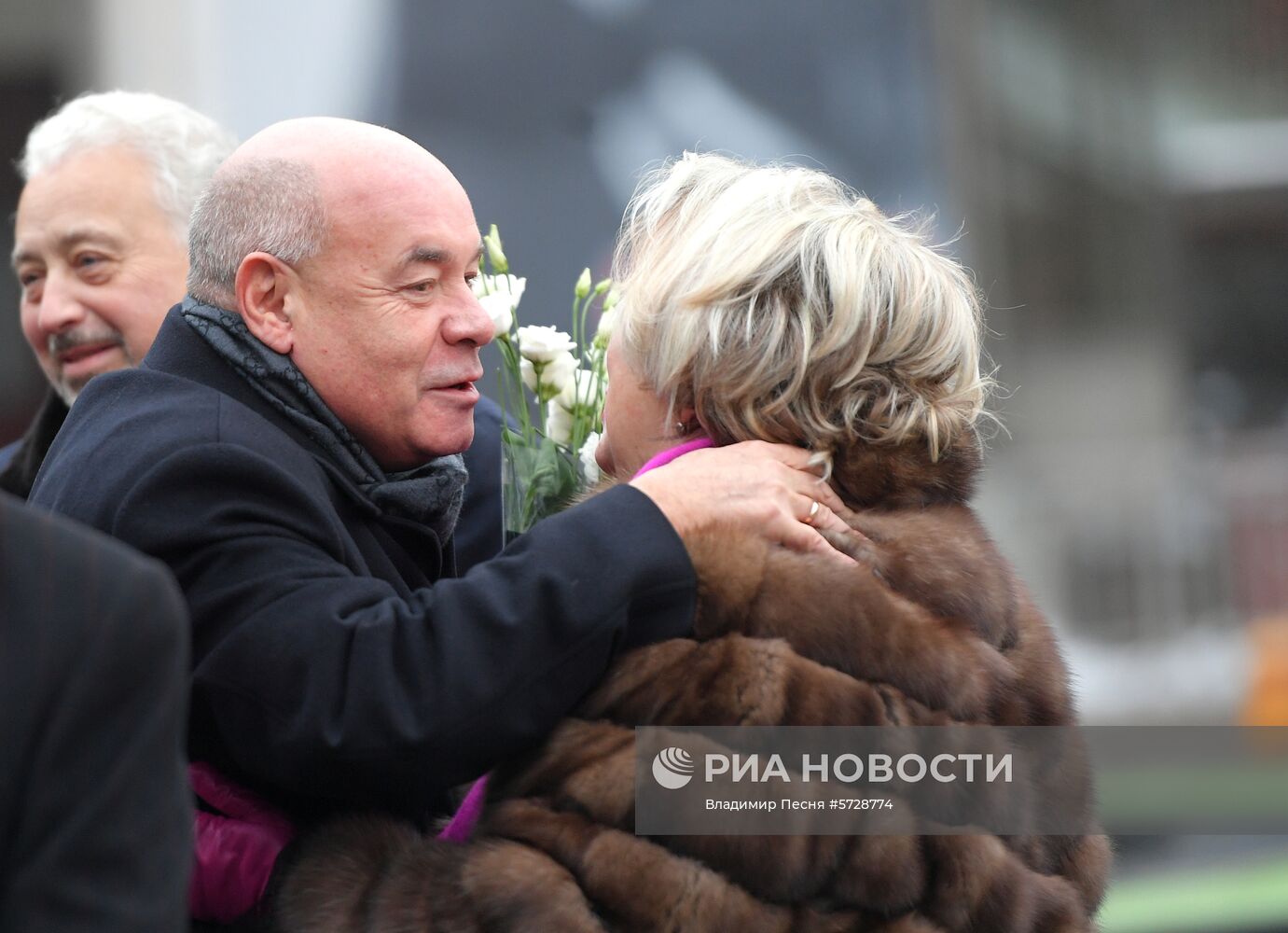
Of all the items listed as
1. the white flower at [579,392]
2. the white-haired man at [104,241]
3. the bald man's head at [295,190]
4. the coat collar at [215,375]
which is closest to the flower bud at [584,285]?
the white flower at [579,392]

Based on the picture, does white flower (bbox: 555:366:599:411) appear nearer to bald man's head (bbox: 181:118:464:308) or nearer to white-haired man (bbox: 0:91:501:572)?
bald man's head (bbox: 181:118:464:308)

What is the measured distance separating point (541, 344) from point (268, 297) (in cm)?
43

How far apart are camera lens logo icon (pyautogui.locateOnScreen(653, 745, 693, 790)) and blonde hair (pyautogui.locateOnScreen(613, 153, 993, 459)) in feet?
1.51

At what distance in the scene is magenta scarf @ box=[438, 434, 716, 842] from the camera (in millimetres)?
2076

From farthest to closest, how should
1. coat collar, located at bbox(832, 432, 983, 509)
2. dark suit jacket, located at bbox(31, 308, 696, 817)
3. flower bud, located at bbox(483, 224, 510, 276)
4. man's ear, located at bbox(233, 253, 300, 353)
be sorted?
1. flower bud, located at bbox(483, 224, 510, 276)
2. man's ear, located at bbox(233, 253, 300, 353)
3. coat collar, located at bbox(832, 432, 983, 509)
4. dark suit jacket, located at bbox(31, 308, 696, 817)

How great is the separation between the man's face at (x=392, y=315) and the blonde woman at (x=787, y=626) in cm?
25

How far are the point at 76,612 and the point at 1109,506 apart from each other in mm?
11666

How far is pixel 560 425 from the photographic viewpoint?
8.62 feet

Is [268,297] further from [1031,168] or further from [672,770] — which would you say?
[1031,168]

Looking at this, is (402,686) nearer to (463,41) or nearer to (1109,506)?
(463,41)

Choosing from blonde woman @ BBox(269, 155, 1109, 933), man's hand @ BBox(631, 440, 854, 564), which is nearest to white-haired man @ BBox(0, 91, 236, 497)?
blonde woman @ BBox(269, 155, 1109, 933)

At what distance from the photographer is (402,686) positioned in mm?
1898

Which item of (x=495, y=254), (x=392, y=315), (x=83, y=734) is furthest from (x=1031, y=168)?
(x=83, y=734)

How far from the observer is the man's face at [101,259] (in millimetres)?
3236
